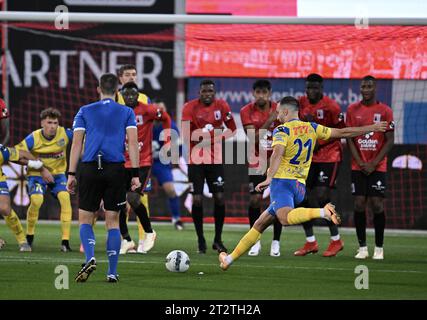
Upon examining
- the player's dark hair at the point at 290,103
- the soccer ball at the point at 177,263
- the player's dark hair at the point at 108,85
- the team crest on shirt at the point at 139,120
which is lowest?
the soccer ball at the point at 177,263

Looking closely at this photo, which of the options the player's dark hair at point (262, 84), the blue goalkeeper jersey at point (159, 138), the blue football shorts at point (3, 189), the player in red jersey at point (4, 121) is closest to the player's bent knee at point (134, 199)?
the blue football shorts at point (3, 189)

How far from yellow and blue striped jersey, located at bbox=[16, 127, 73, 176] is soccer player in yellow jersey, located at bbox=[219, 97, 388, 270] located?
3.85 metres

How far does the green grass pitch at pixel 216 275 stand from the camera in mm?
9547

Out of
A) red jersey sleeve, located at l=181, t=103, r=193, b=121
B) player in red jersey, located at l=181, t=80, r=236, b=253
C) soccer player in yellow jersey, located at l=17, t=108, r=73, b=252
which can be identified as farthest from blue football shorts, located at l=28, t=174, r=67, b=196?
red jersey sleeve, located at l=181, t=103, r=193, b=121

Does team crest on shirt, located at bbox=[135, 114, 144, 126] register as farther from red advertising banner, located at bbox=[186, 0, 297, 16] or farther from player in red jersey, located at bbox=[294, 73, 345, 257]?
red advertising banner, located at bbox=[186, 0, 297, 16]

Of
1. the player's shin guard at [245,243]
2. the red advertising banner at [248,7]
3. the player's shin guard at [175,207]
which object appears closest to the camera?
the player's shin guard at [245,243]

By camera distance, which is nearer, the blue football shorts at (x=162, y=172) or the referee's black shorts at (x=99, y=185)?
the referee's black shorts at (x=99, y=185)

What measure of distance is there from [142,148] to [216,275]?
11.3 feet

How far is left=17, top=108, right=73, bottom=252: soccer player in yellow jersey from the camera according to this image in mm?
13984

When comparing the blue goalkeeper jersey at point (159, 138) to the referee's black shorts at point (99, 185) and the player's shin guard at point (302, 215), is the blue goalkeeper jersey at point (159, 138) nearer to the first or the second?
the player's shin guard at point (302, 215)

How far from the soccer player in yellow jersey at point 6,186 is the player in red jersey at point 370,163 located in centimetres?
404

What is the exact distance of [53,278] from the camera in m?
10.5

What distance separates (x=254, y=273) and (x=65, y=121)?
30.3 feet
